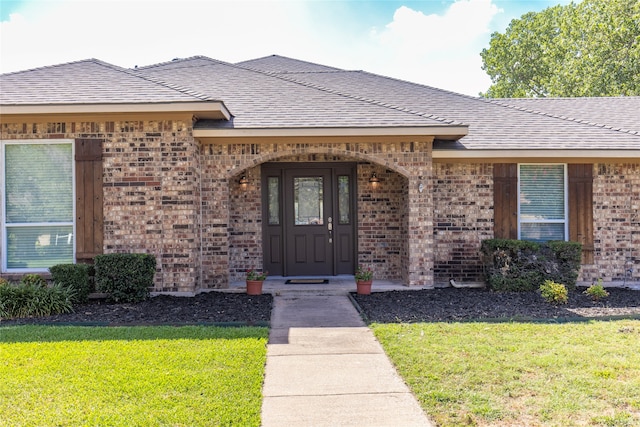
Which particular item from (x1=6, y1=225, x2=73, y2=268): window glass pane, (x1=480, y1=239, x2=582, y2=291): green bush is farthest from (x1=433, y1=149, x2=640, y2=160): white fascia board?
(x1=6, y1=225, x2=73, y2=268): window glass pane

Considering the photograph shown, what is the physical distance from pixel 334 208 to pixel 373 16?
5410 millimetres

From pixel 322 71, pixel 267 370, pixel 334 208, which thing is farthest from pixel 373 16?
pixel 267 370

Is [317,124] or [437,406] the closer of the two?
[437,406]

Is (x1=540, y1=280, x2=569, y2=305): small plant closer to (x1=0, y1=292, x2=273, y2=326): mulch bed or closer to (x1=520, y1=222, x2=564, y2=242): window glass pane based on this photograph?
(x1=520, y1=222, x2=564, y2=242): window glass pane

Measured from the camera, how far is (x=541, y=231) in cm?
964

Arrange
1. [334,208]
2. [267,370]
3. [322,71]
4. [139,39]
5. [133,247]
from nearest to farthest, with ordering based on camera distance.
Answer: [267,370], [133,247], [334,208], [139,39], [322,71]

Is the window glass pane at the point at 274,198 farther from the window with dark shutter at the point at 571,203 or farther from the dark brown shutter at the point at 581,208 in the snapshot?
the dark brown shutter at the point at 581,208

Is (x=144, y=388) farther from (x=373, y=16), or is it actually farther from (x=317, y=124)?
(x=373, y=16)

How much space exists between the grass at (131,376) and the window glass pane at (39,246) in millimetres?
2381

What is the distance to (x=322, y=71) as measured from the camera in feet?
43.5

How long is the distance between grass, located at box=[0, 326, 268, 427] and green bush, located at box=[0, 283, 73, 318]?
913 mm

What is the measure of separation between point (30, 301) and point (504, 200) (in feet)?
26.8

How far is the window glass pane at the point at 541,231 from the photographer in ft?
31.6

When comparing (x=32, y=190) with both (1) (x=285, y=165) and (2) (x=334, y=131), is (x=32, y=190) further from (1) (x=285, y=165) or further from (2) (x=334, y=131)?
(2) (x=334, y=131)
